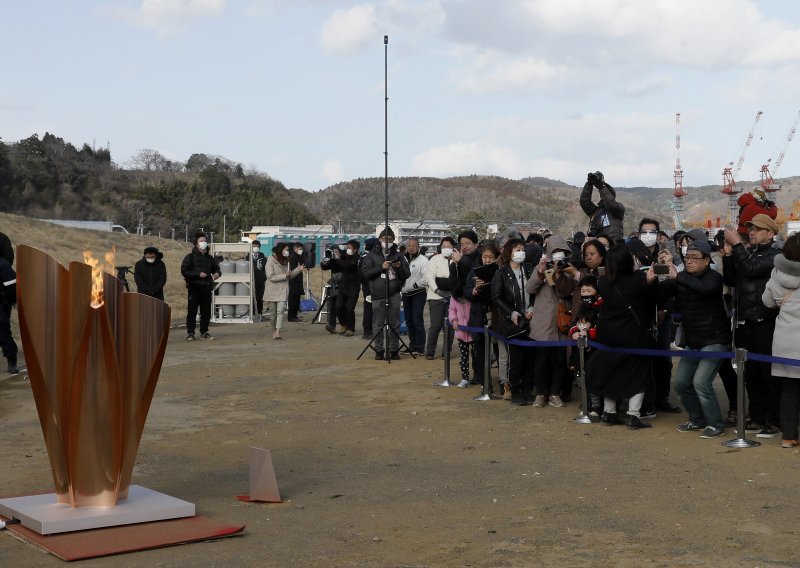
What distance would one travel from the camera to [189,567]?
6562mm

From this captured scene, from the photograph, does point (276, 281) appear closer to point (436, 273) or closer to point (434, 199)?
point (436, 273)

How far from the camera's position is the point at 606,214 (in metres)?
13.5

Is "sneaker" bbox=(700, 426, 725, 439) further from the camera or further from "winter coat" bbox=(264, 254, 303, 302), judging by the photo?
"winter coat" bbox=(264, 254, 303, 302)

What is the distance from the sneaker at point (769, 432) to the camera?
10398 mm

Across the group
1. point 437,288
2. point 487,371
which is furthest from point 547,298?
point 437,288

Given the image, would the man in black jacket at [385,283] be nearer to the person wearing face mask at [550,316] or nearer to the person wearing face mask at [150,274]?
the person wearing face mask at [150,274]

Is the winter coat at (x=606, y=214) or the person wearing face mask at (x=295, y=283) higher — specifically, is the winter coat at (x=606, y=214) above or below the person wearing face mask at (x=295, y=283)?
above

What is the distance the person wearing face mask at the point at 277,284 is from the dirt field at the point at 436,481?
281 inches

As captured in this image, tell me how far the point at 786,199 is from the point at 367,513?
20097 centimetres

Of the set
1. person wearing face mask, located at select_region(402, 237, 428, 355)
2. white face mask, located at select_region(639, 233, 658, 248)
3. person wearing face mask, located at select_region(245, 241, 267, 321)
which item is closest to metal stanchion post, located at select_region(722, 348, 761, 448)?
white face mask, located at select_region(639, 233, 658, 248)

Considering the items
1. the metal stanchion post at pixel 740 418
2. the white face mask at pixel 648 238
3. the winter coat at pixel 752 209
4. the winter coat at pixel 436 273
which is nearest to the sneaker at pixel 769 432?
the metal stanchion post at pixel 740 418

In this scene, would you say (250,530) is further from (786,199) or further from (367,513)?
(786,199)

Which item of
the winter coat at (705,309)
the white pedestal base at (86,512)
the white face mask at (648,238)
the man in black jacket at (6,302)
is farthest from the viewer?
the man in black jacket at (6,302)

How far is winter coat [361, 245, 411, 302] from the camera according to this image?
18.3 m
